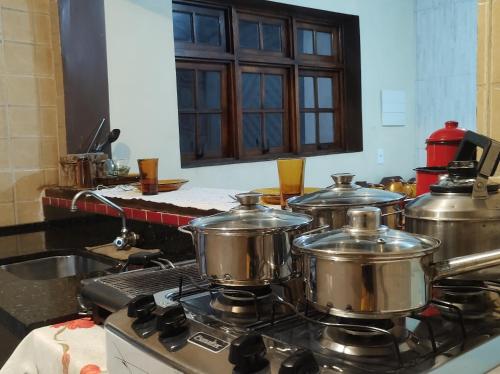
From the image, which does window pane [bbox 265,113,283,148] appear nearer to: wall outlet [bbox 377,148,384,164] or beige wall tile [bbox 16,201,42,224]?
wall outlet [bbox 377,148,384,164]

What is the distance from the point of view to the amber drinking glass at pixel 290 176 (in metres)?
1.20

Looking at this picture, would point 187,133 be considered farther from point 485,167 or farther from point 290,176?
point 485,167

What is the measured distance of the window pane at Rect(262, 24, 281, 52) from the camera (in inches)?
139

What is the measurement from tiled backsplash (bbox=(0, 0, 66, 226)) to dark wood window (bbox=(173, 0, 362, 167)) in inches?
34.5

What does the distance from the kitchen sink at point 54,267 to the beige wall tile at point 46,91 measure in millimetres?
758

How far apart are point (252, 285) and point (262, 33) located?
3.01 m

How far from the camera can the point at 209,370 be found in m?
0.57

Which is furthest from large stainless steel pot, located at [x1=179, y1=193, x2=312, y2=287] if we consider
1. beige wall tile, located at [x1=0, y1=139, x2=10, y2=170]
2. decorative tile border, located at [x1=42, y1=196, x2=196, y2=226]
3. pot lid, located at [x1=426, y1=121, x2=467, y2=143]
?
beige wall tile, located at [x1=0, y1=139, x2=10, y2=170]

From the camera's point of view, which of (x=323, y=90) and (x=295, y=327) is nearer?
(x=295, y=327)

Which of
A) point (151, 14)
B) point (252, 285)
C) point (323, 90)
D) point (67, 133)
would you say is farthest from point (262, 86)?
point (252, 285)

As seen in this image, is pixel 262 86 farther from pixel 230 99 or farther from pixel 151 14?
pixel 151 14

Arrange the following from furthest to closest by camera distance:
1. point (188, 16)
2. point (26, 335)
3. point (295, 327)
Answer: 1. point (188, 16)
2. point (26, 335)
3. point (295, 327)

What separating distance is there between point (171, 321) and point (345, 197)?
341 millimetres

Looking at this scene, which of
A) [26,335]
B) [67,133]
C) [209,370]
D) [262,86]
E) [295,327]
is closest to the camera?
[209,370]
